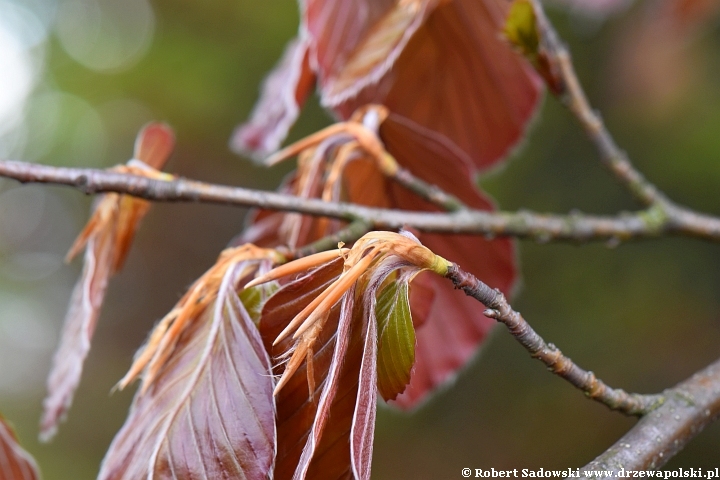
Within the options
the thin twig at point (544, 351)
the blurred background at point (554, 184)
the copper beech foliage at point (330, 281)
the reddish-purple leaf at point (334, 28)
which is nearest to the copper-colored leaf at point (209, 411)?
the copper beech foliage at point (330, 281)

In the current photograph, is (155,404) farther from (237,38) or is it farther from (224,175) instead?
(224,175)

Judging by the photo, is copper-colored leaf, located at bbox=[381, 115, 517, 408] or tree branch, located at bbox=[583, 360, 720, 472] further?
copper-colored leaf, located at bbox=[381, 115, 517, 408]

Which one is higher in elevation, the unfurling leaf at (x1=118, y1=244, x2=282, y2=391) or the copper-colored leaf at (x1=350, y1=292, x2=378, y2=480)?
the unfurling leaf at (x1=118, y1=244, x2=282, y2=391)

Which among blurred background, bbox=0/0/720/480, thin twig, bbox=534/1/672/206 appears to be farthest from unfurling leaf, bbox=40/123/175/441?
blurred background, bbox=0/0/720/480

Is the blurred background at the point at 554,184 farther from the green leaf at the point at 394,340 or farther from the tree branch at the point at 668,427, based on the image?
the green leaf at the point at 394,340

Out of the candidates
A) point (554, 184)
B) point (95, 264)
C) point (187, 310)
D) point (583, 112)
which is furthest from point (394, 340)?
point (554, 184)

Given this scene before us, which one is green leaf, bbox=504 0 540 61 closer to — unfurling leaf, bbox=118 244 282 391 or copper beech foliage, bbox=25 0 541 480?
copper beech foliage, bbox=25 0 541 480
